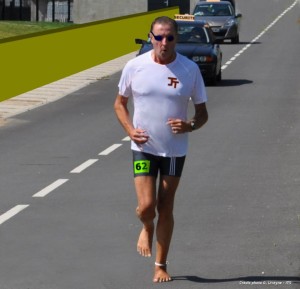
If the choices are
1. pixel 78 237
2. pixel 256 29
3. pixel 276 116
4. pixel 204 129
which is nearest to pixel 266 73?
pixel 276 116

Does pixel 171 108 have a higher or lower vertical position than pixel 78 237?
higher

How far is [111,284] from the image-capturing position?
8969 mm

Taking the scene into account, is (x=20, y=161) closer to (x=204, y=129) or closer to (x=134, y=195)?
(x=134, y=195)

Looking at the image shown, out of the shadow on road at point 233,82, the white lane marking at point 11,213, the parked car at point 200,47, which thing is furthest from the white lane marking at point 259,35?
the white lane marking at point 11,213

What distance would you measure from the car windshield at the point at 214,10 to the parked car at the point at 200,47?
66.1 ft

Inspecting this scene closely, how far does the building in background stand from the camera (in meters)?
73.6

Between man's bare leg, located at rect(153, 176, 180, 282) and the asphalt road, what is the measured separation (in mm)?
101

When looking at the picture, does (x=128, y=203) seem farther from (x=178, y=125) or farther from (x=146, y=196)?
(x=178, y=125)

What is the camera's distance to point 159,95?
28.8 feet

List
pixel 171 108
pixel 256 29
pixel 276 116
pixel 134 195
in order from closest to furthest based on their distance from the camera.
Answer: pixel 171 108, pixel 134 195, pixel 276 116, pixel 256 29

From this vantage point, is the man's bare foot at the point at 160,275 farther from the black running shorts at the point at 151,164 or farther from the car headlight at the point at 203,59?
the car headlight at the point at 203,59

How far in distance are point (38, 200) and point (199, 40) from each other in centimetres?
1897

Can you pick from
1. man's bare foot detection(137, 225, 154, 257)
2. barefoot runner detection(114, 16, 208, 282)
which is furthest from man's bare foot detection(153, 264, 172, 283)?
barefoot runner detection(114, 16, 208, 282)

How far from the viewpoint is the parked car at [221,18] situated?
50.1 metres
